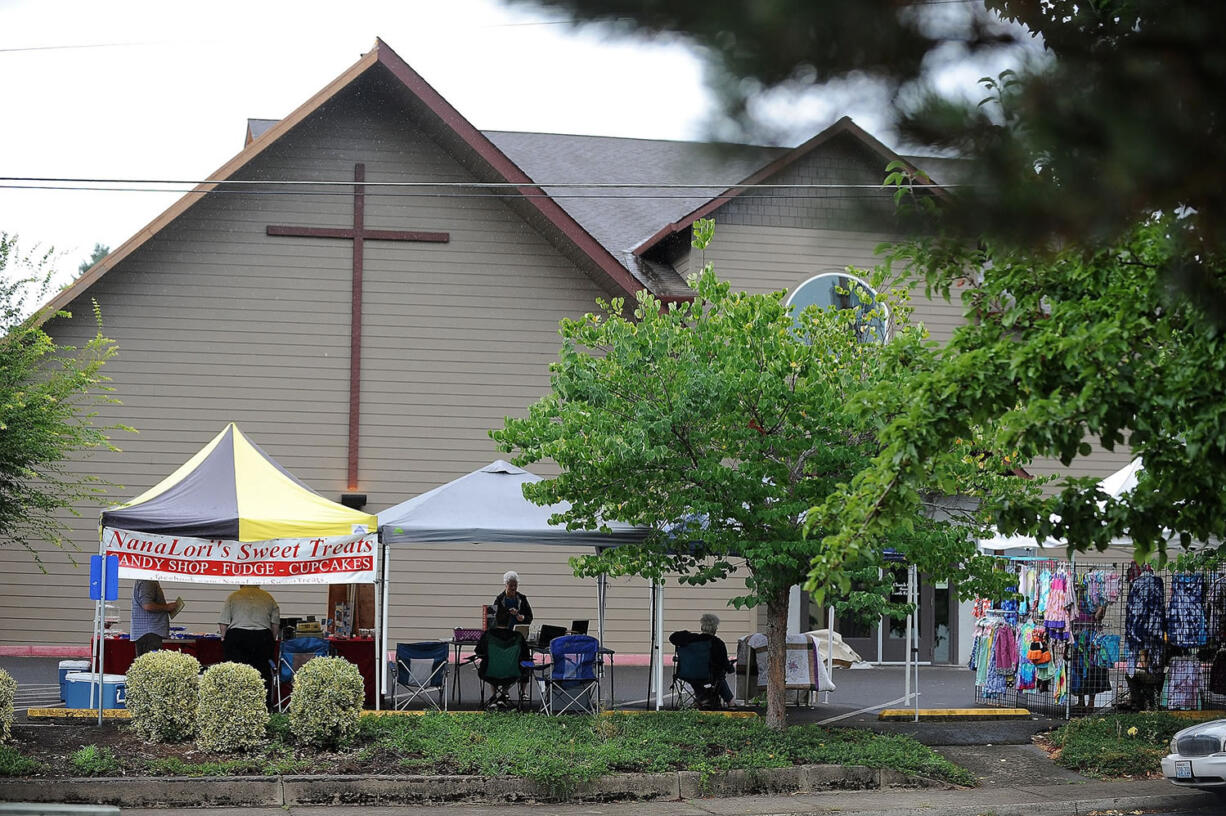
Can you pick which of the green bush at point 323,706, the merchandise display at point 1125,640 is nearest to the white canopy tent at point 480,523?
the green bush at point 323,706

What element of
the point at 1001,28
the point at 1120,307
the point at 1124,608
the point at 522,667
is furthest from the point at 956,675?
the point at 1001,28

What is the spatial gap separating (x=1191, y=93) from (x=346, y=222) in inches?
764

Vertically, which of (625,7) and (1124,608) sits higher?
(625,7)

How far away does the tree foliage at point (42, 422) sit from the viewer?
680 inches

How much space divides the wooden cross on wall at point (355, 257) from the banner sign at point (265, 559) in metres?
6.60

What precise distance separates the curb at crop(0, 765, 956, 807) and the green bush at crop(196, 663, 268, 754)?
2.89 ft

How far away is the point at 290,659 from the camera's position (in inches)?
571

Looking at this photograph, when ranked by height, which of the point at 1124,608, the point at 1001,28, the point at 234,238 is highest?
the point at 234,238

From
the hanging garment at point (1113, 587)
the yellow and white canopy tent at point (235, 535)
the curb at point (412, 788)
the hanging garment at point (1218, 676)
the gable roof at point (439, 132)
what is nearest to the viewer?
the curb at point (412, 788)

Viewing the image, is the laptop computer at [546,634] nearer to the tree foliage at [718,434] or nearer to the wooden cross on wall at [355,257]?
the tree foliage at [718,434]

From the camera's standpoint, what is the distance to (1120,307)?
823 centimetres

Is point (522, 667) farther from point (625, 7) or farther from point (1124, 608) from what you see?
point (625, 7)

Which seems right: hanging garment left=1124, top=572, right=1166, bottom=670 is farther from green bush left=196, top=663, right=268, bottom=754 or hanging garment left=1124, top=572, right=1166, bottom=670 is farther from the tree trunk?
green bush left=196, top=663, right=268, bottom=754

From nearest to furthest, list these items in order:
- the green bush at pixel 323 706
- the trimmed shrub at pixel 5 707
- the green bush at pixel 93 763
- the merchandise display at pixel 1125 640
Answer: the green bush at pixel 93 763
the trimmed shrub at pixel 5 707
the green bush at pixel 323 706
the merchandise display at pixel 1125 640
